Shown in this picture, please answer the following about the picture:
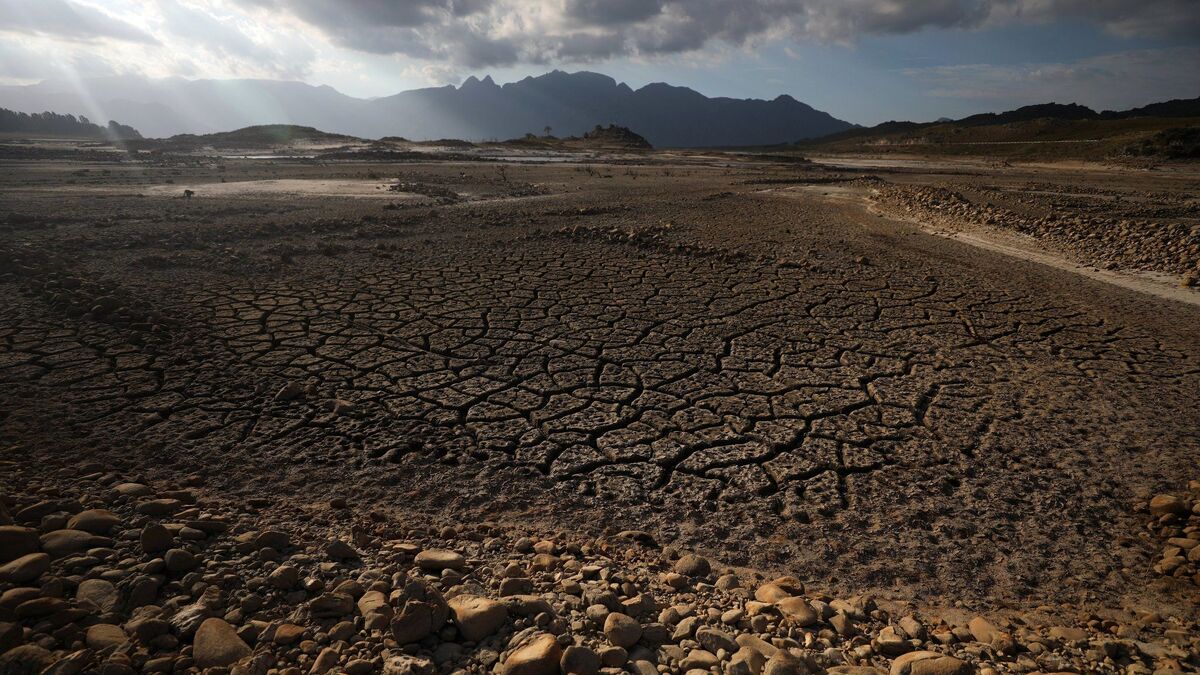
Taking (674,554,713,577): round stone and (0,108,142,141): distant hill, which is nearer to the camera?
(674,554,713,577): round stone

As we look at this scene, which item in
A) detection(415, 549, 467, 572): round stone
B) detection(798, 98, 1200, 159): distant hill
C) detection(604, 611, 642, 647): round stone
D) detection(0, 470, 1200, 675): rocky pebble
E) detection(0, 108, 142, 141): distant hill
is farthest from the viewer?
detection(0, 108, 142, 141): distant hill

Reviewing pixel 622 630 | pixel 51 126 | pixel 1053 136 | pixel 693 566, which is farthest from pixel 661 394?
pixel 51 126

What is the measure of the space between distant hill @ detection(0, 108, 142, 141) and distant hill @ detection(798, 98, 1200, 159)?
2574 inches

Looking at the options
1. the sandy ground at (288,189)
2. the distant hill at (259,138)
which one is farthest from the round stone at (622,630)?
the distant hill at (259,138)

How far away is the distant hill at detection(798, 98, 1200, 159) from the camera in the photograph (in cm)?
2694

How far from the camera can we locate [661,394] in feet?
12.9

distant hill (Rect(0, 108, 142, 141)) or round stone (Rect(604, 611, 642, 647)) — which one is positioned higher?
distant hill (Rect(0, 108, 142, 141))

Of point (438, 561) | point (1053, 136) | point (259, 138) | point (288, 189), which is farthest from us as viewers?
point (259, 138)

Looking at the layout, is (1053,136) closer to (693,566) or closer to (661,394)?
(661,394)

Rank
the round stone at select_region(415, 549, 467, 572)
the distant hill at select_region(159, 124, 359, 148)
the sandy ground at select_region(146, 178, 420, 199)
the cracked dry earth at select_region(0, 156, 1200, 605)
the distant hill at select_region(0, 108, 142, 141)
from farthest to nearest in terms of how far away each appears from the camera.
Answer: the distant hill at select_region(0, 108, 142, 141) < the distant hill at select_region(159, 124, 359, 148) < the sandy ground at select_region(146, 178, 420, 199) < the cracked dry earth at select_region(0, 156, 1200, 605) < the round stone at select_region(415, 549, 467, 572)

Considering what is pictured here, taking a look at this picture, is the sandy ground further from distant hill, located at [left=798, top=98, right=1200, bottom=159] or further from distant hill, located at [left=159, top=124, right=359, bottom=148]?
distant hill, located at [left=798, top=98, right=1200, bottom=159]

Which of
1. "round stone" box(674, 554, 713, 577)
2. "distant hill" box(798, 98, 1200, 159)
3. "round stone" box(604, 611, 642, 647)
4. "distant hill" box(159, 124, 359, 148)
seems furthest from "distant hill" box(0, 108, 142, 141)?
"distant hill" box(798, 98, 1200, 159)

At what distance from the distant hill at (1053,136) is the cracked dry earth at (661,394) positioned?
97.9ft

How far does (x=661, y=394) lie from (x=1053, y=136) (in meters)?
48.0
